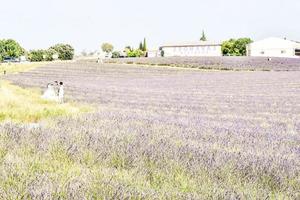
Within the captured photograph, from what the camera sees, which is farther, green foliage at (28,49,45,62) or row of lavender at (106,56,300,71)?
green foliage at (28,49,45,62)

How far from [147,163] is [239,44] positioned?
127517 millimetres

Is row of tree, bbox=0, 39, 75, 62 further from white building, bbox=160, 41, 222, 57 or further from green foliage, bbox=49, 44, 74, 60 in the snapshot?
white building, bbox=160, 41, 222, 57

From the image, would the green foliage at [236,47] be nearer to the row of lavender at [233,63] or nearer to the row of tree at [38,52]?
the row of tree at [38,52]

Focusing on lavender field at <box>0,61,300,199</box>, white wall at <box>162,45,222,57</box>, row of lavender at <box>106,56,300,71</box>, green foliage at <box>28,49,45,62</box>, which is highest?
white wall at <box>162,45,222,57</box>

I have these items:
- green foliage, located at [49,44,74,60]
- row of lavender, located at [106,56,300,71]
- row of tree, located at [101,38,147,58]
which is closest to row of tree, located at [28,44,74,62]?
green foliage, located at [49,44,74,60]

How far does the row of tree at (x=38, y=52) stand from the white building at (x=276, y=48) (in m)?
44.8

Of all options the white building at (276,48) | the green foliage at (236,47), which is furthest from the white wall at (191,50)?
the white building at (276,48)

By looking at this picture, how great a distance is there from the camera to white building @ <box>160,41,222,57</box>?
137125 mm

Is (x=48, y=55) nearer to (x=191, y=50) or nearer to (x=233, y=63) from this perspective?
(x=191, y=50)

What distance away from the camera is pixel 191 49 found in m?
139

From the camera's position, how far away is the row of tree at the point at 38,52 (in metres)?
108

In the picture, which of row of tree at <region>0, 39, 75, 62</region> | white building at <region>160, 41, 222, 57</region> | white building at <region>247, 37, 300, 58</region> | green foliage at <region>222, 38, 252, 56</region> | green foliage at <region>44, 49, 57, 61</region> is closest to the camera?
white building at <region>247, 37, 300, 58</region>

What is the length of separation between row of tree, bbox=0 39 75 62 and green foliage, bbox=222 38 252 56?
4012cm

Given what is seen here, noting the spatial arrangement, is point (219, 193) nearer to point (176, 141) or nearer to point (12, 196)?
point (12, 196)
